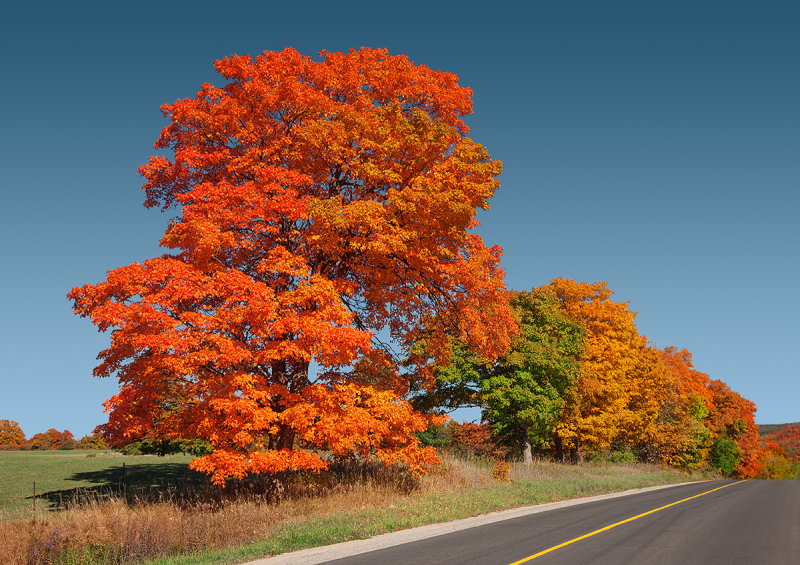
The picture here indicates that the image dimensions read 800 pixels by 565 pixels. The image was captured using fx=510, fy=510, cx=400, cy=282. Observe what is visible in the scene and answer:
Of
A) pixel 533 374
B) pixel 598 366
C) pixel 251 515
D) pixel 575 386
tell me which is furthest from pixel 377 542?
pixel 598 366

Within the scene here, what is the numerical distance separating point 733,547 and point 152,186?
822 inches

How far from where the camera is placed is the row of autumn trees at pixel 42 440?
74.9m

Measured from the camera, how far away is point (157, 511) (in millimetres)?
14438

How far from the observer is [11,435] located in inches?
3219

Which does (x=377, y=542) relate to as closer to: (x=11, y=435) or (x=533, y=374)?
(x=533, y=374)

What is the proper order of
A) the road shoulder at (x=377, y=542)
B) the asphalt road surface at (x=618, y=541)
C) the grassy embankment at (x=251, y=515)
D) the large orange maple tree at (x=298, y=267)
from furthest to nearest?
the large orange maple tree at (x=298, y=267), the grassy embankment at (x=251, y=515), the road shoulder at (x=377, y=542), the asphalt road surface at (x=618, y=541)

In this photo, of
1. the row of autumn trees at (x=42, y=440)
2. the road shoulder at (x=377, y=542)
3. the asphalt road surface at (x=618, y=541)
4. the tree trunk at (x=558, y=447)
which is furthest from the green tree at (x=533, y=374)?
the row of autumn trees at (x=42, y=440)

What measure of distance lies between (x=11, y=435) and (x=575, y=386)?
8864cm

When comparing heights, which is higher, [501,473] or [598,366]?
[598,366]

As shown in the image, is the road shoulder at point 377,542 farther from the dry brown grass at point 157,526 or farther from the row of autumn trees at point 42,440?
the row of autumn trees at point 42,440

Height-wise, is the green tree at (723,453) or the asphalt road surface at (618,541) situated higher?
the asphalt road surface at (618,541)

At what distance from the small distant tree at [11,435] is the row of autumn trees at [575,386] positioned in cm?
7791

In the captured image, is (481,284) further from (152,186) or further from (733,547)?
(152,186)

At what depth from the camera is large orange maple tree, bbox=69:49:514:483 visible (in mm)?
14555
